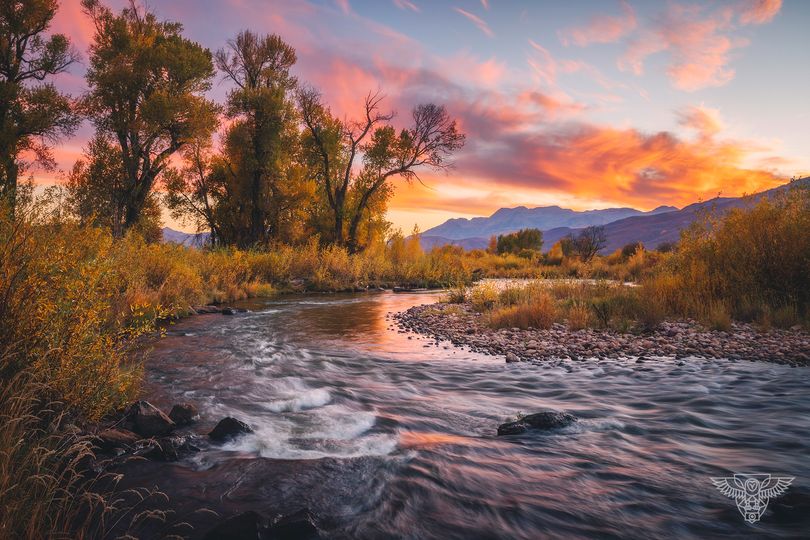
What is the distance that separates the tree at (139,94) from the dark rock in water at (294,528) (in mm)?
26317

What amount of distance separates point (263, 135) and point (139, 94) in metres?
7.45

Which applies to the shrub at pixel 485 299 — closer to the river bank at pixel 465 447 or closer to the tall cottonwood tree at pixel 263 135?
the river bank at pixel 465 447

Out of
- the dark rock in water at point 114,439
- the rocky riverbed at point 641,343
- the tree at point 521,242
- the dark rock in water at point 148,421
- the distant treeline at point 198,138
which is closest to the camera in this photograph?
the dark rock in water at point 114,439

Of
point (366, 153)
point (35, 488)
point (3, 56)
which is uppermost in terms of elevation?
point (3, 56)

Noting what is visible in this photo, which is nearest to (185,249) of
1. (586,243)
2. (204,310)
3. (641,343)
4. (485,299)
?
(204,310)

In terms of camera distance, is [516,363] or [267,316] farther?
[267,316]

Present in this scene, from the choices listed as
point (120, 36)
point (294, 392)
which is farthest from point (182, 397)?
point (120, 36)

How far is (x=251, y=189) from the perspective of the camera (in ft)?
106

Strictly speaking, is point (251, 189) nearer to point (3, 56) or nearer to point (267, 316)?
point (3, 56)

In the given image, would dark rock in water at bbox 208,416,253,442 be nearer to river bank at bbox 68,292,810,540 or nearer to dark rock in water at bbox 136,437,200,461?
river bank at bbox 68,292,810,540

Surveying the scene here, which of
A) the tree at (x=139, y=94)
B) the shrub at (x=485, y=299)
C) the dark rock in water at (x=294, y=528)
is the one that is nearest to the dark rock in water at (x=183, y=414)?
the dark rock in water at (x=294, y=528)

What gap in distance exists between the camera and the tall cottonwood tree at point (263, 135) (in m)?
29.4

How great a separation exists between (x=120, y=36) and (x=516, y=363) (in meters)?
30.1

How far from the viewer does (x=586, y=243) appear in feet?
127
